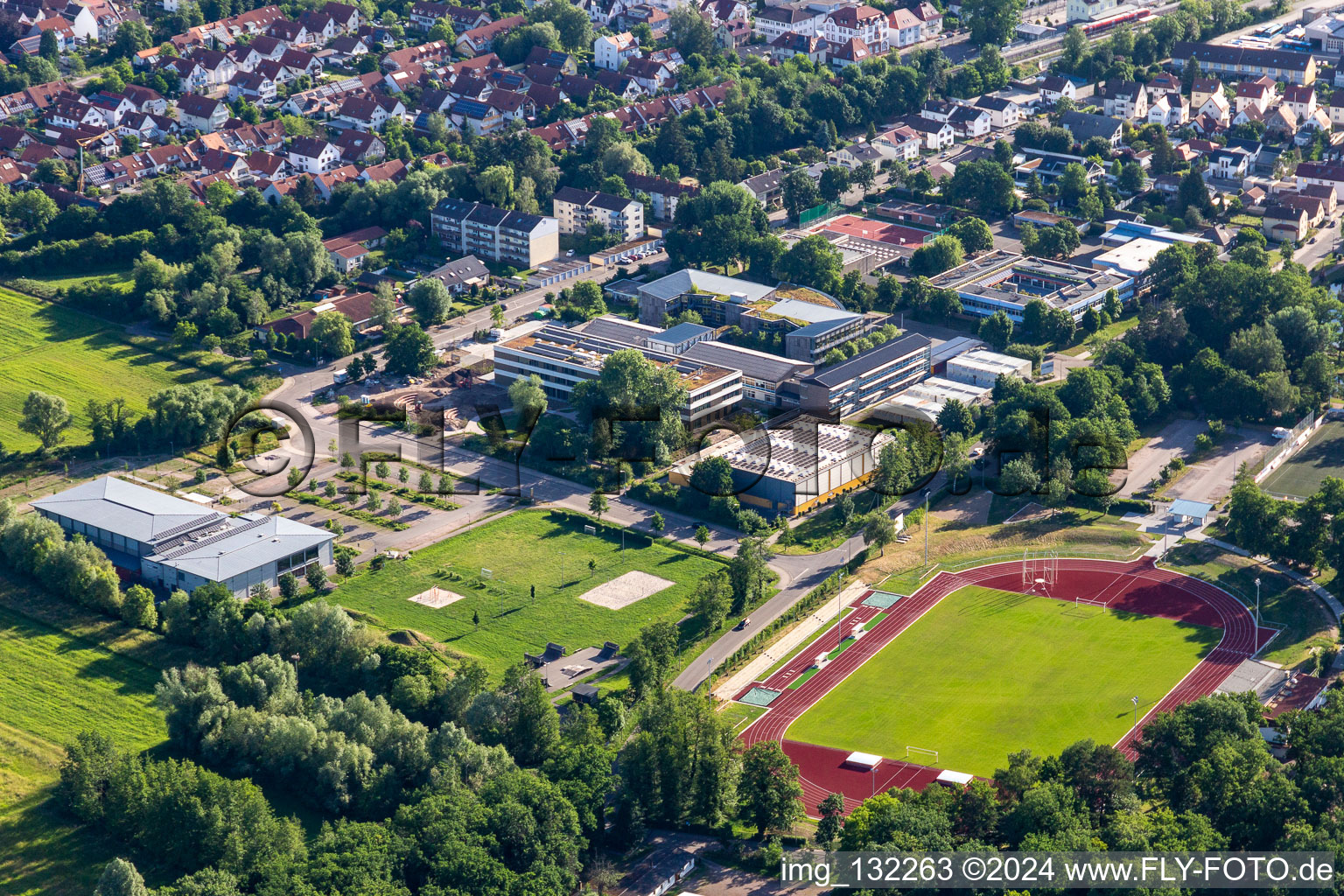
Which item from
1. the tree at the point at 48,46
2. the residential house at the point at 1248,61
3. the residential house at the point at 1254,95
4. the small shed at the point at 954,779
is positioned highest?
the tree at the point at 48,46

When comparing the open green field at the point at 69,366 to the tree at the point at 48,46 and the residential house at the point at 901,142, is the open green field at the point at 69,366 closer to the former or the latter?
the tree at the point at 48,46

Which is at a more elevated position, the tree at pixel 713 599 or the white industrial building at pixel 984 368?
the white industrial building at pixel 984 368

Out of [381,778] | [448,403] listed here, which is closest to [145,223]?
[448,403]

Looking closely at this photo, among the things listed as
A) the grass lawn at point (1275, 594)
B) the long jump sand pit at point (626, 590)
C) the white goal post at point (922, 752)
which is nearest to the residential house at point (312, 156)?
the long jump sand pit at point (626, 590)

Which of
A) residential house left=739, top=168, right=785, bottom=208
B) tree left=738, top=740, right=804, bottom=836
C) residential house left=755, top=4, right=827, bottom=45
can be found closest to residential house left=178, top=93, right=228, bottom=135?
residential house left=739, top=168, right=785, bottom=208

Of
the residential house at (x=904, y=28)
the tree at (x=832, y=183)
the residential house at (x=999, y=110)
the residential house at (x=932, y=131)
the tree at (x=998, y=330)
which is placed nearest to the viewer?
the tree at (x=998, y=330)

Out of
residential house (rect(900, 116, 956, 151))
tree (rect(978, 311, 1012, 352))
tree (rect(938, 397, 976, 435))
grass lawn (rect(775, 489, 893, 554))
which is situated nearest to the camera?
grass lawn (rect(775, 489, 893, 554))

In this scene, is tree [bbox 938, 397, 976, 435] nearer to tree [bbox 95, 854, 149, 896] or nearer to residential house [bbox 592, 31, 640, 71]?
tree [bbox 95, 854, 149, 896]
